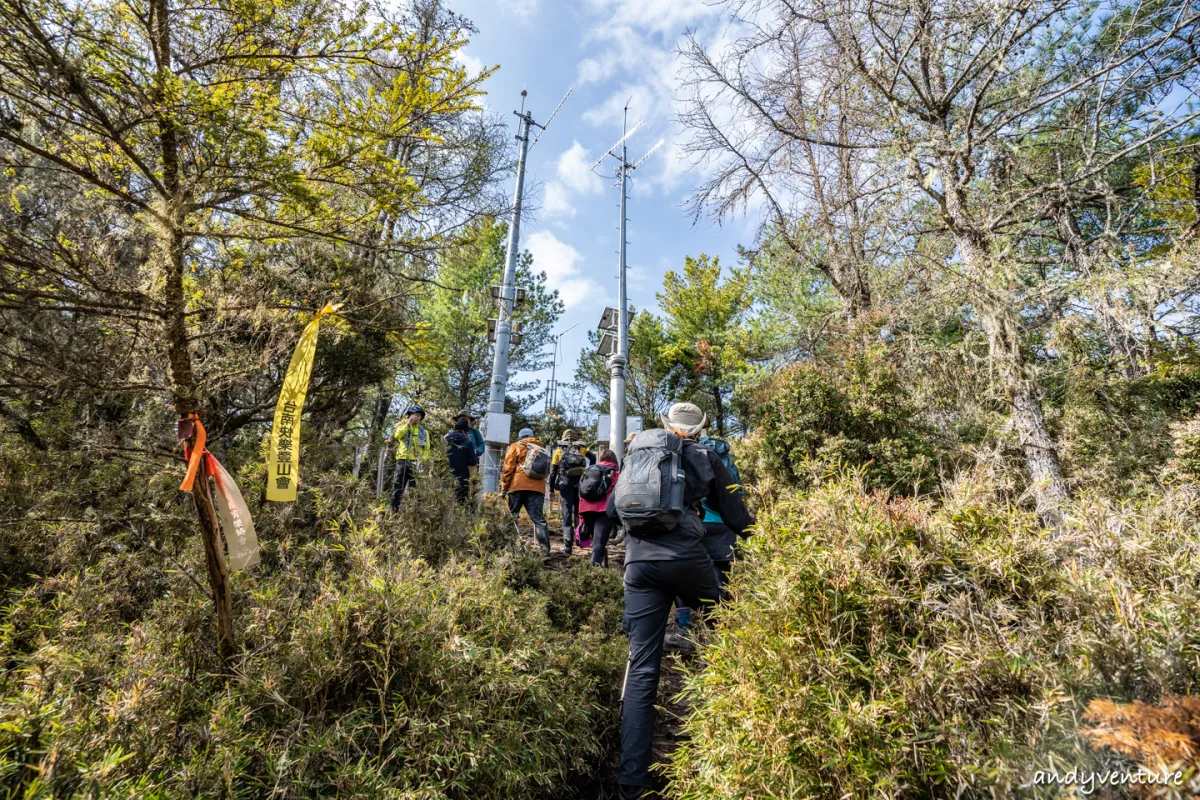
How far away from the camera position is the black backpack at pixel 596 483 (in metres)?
6.05

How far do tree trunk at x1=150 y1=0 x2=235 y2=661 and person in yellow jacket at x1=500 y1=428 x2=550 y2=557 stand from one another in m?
4.53

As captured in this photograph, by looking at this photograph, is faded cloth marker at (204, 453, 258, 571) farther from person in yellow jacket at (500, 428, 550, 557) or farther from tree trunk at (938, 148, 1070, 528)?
tree trunk at (938, 148, 1070, 528)

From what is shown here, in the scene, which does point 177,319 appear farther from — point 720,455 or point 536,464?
point 536,464

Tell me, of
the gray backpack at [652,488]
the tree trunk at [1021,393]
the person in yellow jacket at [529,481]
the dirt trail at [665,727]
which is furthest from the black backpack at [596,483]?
the tree trunk at [1021,393]

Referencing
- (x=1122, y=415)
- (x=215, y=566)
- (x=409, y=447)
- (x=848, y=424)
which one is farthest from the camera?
(x=1122, y=415)

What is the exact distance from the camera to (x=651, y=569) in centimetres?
289

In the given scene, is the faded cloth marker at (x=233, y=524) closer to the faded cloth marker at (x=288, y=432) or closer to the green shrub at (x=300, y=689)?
the faded cloth marker at (x=288, y=432)

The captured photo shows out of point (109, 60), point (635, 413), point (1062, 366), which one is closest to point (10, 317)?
point (109, 60)

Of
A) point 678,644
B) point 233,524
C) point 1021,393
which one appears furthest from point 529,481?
point 1021,393

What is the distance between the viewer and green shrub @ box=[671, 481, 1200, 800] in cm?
154

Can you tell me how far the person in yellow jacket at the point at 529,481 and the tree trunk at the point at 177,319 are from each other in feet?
14.9

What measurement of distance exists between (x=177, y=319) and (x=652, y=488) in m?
2.49

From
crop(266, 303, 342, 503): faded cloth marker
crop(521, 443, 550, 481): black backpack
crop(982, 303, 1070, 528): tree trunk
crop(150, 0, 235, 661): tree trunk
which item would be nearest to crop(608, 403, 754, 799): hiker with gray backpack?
crop(266, 303, 342, 503): faded cloth marker

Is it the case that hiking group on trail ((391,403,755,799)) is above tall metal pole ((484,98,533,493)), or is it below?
below
